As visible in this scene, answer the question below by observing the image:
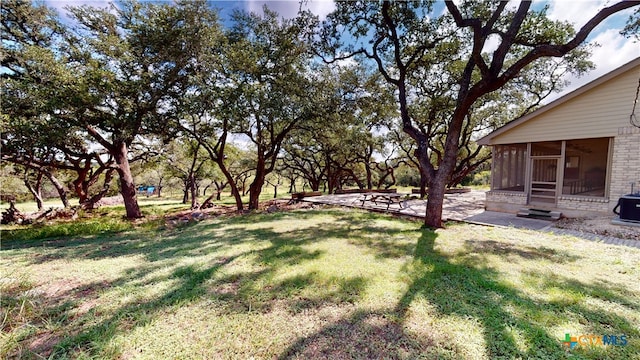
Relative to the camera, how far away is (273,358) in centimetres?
198

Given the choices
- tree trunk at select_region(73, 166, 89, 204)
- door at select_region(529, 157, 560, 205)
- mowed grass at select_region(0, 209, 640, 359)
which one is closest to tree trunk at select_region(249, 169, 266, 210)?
mowed grass at select_region(0, 209, 640, 359)

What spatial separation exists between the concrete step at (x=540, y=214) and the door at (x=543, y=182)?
72cm

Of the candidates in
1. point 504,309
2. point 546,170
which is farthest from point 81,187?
point 546,170

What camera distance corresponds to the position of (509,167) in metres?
10.5

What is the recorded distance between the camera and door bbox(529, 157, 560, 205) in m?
9.05

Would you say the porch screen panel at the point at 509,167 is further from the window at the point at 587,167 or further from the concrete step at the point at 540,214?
the concrete step at the point at 540,214

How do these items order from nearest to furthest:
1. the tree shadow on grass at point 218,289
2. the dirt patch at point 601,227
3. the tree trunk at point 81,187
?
the tree shadow on grass at point 218,289, the dirt patch at point 601,227, the tree trunk at point 81,187

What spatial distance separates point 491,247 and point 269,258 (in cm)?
456

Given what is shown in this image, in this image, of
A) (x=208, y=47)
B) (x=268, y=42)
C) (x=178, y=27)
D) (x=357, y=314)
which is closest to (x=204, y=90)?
(x=208, y=47)

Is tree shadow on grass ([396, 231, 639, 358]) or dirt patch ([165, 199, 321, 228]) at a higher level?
tree shadow on grass ([396, 231, 639, 358])

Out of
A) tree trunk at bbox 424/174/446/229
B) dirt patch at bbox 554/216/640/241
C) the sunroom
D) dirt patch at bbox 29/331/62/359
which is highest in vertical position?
the sunroom

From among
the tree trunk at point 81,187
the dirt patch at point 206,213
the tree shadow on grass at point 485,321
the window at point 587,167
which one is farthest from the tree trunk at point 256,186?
the window at point 587,167

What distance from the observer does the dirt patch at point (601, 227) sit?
594 cm

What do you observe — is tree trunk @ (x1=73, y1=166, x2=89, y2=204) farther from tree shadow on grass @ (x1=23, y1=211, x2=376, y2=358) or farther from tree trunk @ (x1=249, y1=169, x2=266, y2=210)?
tree shadow on grass @ (x1=23, y1=211, x2=376, y2=358)
